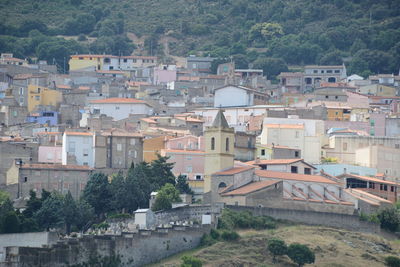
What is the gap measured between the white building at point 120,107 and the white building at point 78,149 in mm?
17827

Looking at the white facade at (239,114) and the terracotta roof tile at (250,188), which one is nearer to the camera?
the terracotta roof tile at (250,188)

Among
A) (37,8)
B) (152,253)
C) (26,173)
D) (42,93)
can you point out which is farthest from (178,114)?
(37,8)

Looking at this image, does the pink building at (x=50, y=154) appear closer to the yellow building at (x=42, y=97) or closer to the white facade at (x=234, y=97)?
the yellow building at (x=42, y=97)

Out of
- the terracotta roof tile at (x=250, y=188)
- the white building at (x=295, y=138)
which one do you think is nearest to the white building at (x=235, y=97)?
the white building at (x=295, y=138)

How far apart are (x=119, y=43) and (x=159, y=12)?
18295 mm

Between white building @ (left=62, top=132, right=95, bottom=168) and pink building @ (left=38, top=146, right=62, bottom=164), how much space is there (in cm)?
127

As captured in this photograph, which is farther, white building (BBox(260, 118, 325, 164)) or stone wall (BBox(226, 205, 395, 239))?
white building (BBox(260, 118, 325, 164))

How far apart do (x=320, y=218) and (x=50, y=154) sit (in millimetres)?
21641

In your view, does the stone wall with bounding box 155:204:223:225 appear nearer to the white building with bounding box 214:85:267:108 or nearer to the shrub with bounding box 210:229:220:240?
the shrub with bounding box 210:229:220:240

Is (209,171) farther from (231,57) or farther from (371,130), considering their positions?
(231,57)

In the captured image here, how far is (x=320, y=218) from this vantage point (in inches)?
3078

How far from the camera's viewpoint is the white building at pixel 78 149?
89188mm

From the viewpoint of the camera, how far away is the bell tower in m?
81.9

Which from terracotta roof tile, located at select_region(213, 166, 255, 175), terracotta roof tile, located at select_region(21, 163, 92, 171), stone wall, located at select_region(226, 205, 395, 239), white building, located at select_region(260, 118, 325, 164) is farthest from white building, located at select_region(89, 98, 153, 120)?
stone wall, located at select_region(226, 205, 395, 239)
